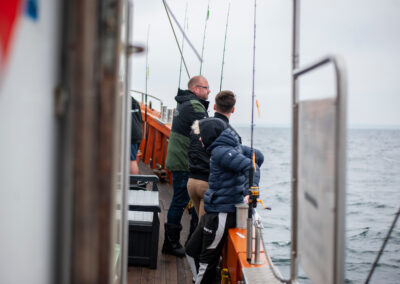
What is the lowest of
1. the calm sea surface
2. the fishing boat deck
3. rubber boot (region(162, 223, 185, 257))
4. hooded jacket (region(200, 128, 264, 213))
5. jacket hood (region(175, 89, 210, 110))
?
the calm sea surface

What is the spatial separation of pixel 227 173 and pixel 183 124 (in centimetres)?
100

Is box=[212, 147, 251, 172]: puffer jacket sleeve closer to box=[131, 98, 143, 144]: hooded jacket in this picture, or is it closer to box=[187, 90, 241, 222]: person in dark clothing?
box=[187, 90, 241, 222]: person in dark clothing

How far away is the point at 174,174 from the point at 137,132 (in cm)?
100

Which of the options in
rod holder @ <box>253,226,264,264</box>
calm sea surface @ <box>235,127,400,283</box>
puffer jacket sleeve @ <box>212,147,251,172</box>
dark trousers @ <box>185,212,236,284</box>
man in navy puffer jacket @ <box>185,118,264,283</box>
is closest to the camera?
rod holder @ <box>253,226,264,264</box>

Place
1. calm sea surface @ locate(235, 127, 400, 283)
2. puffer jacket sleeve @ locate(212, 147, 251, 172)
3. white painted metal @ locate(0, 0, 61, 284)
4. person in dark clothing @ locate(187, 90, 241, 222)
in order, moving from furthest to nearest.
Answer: calm sea surface @ locate(235, 127, 400, 283), person in dark clothing @ locate(187, 90, 241, 222), puffer jacket sleeve @ locate(212, 147, 251, 172), white painted metal @ locate(0, 0, 61, 284)

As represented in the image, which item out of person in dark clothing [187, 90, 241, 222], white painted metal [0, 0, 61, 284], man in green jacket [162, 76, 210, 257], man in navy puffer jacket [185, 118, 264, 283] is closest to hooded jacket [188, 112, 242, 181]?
person in dark clothing [187, 90, 241, 222]

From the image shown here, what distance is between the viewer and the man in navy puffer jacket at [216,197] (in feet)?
11.6

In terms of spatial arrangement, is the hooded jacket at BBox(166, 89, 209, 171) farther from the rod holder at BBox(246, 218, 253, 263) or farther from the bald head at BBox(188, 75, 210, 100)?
the rod holder at BBox(246, 218, 253, 263)

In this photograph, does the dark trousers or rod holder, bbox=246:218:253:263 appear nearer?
rod holder, bbox=246:218:253:263

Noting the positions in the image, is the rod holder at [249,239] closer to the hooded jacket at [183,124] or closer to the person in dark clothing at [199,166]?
the person in dark clothing at [199,166]

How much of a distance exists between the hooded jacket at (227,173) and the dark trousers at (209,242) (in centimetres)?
8

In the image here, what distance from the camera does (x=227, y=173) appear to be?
356cm

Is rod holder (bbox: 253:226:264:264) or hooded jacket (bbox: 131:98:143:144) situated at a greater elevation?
hooded jacket (bbox: 131:98:143:144)

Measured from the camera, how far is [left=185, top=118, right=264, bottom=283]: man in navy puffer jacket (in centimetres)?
354
